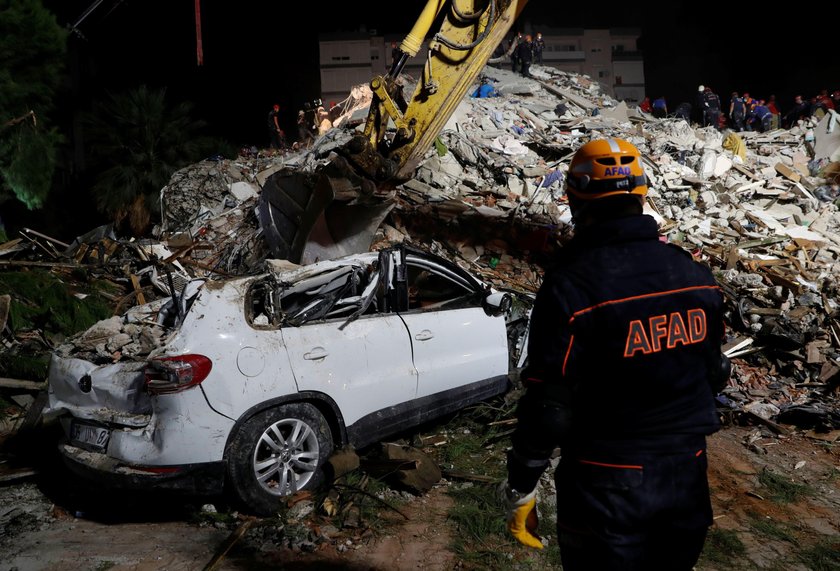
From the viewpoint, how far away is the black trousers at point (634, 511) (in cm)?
181

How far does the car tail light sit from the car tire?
0.44 meters

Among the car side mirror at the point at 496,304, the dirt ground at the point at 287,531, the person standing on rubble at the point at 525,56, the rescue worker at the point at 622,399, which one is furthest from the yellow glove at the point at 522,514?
the person standing on rubble at the point at 525,56

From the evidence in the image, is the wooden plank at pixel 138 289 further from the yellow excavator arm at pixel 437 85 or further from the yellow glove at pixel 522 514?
the yellow glove at pixel 522 514

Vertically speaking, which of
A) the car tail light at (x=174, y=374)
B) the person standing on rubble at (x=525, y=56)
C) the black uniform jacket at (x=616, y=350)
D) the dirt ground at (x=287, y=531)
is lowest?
the dirt ground at (x=287, y=531)

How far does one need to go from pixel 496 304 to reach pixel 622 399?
3.43 m

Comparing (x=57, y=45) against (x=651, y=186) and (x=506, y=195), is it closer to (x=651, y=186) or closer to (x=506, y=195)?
(x=506, y=195)

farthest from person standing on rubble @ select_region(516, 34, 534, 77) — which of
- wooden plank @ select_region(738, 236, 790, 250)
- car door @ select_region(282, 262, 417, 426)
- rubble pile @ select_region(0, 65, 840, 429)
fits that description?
car door @ select_region(282, 262, 417, 426)

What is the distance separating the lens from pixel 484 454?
4906mm

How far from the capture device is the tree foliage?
1248cm

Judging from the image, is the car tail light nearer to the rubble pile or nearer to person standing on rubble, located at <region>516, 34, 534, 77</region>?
the rubble pile

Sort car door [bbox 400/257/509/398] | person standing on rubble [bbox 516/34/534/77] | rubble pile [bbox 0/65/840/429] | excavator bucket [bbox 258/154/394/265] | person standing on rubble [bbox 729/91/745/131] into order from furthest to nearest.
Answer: person standing on rubble [bbox 516/34/534/77] < person standing on rubble [bbox 729/91/745/131] < excavator bucket [bbox 258/154/394/265] < rubble pile [bbox 0/65/840/429] < car door [bbox 400/257/509/398]

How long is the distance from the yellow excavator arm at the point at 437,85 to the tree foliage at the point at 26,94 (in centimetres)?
929

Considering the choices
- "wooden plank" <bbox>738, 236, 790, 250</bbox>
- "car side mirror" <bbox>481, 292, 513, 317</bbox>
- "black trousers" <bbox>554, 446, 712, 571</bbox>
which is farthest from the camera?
"wooden plank" <bbox>738, 236, 790, 250</bbox>

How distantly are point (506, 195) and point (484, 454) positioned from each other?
7.52 metres
